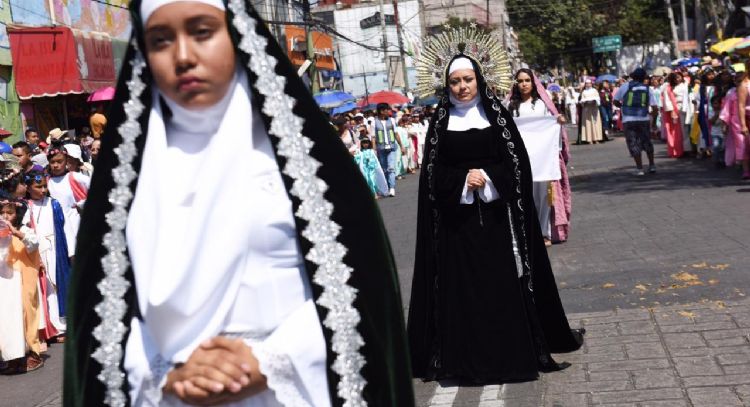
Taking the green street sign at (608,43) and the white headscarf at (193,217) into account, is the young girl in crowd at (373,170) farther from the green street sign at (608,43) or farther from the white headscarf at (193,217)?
the green street sign at (608,43)

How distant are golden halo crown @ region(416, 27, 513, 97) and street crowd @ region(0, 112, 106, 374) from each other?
2832 millimetres

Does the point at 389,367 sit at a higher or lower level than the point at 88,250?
lower

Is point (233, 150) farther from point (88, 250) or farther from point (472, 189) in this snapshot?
point (472, 189)

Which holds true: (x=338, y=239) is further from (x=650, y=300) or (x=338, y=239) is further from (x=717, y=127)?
(x=717, y=127)

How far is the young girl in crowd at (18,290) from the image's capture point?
360 inches

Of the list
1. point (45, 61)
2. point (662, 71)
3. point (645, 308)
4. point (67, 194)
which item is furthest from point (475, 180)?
point (662, 71)

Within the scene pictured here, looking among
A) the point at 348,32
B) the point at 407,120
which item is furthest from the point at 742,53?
the point at 348,32

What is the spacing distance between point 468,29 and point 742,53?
1793cm

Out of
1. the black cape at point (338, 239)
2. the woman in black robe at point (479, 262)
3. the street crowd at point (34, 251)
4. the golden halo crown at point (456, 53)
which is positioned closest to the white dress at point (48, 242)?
the street crowd at point (34, 251)

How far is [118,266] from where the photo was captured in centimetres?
284

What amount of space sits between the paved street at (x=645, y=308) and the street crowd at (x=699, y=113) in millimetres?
1269

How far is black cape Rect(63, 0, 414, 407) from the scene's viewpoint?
9.42 ft

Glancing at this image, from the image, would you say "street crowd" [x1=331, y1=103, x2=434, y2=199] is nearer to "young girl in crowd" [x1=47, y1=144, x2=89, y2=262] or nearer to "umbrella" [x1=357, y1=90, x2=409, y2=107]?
"young girl in crowd" [x1=47, y1=144, x2=89, y2=262]

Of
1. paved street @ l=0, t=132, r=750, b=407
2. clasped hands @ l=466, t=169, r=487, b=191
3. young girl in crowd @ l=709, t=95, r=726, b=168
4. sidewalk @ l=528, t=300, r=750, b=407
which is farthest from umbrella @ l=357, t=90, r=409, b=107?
clasped hands @ l=466, t=169, r=487, b=191
